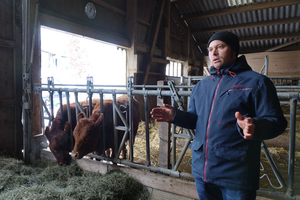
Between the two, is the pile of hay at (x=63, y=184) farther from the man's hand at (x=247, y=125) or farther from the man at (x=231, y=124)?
the man's hand at (x=247, y=125)

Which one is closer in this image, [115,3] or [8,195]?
[8,195]

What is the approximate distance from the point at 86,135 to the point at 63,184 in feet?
2.41

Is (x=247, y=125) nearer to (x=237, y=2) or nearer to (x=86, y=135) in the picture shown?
(x=86, y=135)

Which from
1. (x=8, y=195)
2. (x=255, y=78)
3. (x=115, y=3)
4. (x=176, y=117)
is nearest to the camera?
(x=255, y=78)

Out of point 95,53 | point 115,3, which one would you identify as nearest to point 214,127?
point 115,3

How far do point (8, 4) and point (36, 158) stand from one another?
2.97 metres

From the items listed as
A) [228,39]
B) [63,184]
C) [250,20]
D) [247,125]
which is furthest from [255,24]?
[63,184]

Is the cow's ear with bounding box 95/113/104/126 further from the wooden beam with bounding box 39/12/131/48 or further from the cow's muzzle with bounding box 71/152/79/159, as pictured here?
the wooden beam with bounding box 39/12/131/48

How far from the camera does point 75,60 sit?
1688 centimetres

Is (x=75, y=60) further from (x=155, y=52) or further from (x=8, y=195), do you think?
(x=8, y=195)

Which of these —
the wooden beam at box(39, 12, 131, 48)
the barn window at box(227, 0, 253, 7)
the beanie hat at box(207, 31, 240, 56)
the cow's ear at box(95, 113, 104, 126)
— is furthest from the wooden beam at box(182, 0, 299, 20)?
the cow's ear at box(95, 113, 104, 126)

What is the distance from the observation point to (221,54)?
1.49 metres

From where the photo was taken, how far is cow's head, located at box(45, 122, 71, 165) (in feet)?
10.1

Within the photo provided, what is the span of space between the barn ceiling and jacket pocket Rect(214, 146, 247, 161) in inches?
378
